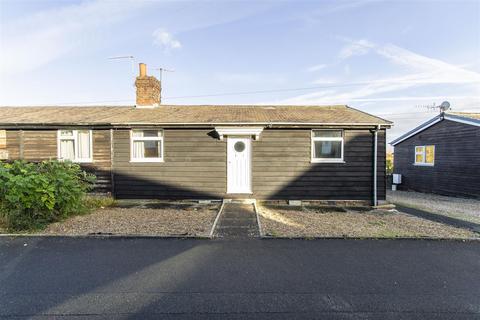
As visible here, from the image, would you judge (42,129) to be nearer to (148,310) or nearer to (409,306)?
(148,310)

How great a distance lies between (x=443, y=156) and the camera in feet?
47.9

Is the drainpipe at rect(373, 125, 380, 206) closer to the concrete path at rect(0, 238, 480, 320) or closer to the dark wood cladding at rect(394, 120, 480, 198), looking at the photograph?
the concrete path at rect(0, 238, 480, 320)

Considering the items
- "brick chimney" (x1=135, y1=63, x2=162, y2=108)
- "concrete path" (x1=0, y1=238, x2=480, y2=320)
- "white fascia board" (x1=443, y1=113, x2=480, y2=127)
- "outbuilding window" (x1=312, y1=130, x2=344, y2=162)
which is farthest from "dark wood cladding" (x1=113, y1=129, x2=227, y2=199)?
"white fascia board" (x1=443, y1=113, x2=480, y2=127)

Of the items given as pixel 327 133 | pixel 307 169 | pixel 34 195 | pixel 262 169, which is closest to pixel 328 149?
pixel 327 133

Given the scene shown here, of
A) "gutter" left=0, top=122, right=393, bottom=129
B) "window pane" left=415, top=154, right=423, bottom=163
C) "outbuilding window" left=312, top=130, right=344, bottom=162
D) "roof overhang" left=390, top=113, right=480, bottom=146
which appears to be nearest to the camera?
"gutter" left=0, top=122, right=393, bottom=129

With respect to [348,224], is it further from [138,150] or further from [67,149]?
[67,149]

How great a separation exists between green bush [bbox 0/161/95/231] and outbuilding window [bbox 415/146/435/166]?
17523 millimetres

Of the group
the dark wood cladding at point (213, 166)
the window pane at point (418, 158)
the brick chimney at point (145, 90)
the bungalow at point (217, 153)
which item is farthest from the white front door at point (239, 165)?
the window pane at point (418, 158)

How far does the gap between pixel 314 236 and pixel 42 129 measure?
33.6ft

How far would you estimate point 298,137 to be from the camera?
9.76 m

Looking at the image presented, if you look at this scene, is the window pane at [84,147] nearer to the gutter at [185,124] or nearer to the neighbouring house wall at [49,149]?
the neighbouring house wall at [49,149]

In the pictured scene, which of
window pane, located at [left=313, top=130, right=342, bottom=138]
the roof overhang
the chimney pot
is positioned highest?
the chimney pot

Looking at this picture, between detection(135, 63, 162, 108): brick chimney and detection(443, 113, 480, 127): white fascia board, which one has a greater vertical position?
detection(135, 63, 162, 108): brick chimney

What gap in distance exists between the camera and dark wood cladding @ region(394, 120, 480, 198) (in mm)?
12812
